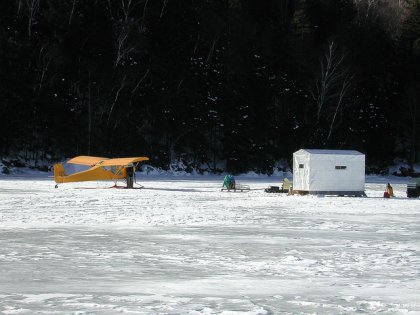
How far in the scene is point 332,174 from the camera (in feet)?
96.7

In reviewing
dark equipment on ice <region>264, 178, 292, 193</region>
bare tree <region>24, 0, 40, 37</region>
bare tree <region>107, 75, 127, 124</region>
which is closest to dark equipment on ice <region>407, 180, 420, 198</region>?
dark equipment on ice <region>264, 178, 292, 193</region>

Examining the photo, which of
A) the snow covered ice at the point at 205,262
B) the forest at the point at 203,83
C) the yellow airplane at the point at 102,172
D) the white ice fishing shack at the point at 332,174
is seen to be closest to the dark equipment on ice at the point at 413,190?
the white ice fishing shack at the point at 332,174

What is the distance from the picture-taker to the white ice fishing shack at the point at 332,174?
29.3m

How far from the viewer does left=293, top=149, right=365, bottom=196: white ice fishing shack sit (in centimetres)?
2931

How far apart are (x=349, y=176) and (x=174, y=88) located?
91.7 ft

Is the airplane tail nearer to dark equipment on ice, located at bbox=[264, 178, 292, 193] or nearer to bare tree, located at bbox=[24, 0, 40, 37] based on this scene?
dark equipment on ice, located at bbox=[264, 178, 292, 193]

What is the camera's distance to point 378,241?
12508 millimetres

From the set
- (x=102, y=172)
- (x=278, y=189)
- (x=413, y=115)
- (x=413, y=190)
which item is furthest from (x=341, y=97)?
(x=102, y=172)

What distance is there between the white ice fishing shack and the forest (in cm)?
2364

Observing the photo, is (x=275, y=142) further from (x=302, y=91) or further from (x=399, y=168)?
(x=399, y=168)

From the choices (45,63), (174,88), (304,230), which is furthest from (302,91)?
(304,230)

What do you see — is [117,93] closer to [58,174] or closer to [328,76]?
[328,76]

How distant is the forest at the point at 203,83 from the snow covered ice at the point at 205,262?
1256 inches

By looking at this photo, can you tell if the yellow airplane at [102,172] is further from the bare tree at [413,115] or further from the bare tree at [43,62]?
the bare tree at [413,115]
